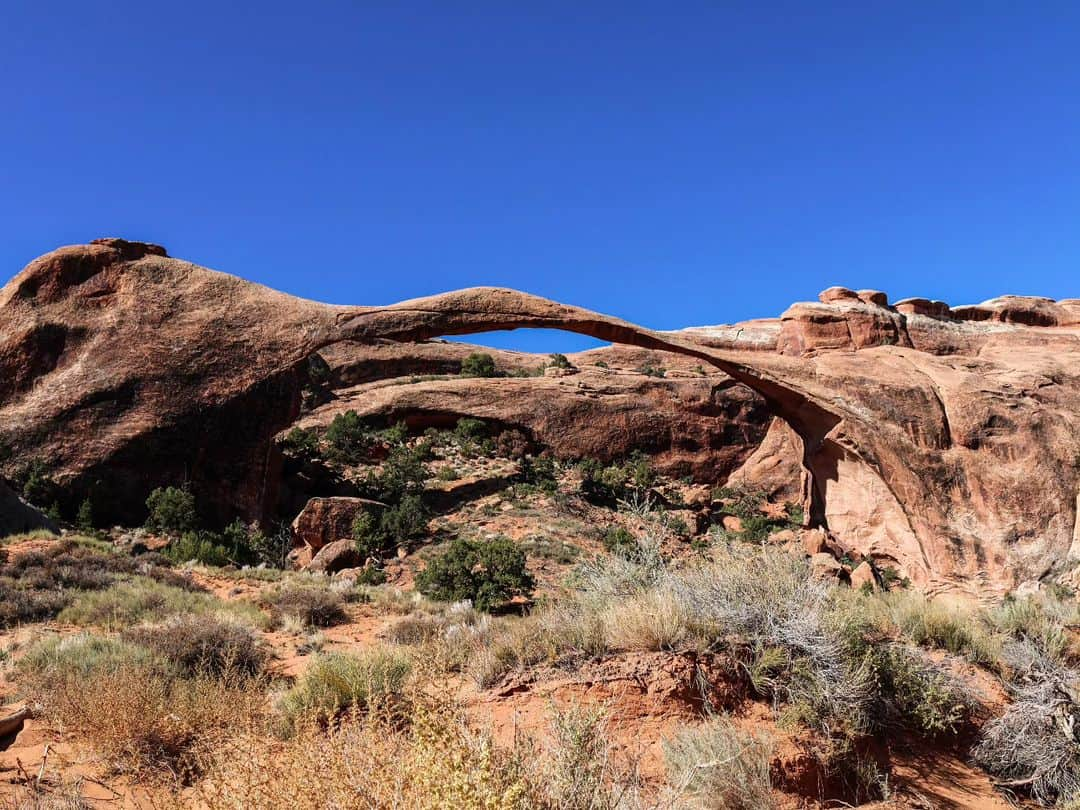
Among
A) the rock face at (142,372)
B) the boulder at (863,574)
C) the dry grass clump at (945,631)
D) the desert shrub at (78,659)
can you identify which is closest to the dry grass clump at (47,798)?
the desert shrub at (78,659)

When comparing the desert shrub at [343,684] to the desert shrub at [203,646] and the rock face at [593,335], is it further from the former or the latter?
the rock face at [593,335]

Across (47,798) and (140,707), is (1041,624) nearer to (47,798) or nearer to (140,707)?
(140,707)

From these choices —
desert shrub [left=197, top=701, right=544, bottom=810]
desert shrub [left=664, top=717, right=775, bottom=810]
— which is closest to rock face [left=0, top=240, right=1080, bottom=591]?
desert shrub [left=664, top=717, right=775, bottom=810]

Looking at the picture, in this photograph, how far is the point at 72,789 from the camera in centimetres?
377

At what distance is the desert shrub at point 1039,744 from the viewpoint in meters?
4.99

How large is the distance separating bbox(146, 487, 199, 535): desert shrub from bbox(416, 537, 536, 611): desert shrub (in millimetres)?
4339

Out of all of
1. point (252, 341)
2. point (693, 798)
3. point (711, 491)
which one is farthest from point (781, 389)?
point (711, 491)

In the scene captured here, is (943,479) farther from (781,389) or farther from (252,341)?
(252,341)

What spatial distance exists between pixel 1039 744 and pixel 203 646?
266 inches

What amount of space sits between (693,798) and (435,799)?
1913 millimetres

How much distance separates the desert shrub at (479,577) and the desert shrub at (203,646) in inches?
194

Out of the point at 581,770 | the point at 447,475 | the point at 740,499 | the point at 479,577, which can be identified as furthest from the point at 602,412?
the point at 581,770

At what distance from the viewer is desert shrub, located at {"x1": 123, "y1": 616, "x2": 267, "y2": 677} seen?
6.19m

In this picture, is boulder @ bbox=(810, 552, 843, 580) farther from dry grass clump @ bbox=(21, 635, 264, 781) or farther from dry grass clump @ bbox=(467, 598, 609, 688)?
dry grass clump @ bbox=(21, 635, 264, 781)
